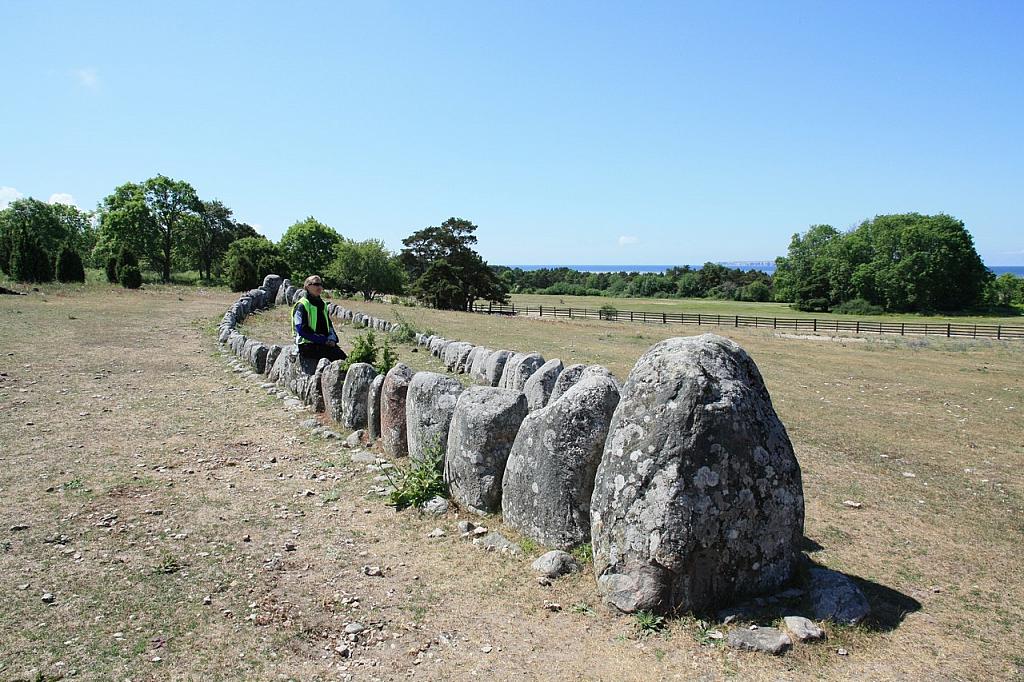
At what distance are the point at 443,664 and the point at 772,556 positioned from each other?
288cm

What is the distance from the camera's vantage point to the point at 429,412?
847 centimetres

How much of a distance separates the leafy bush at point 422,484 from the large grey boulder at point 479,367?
24.2 ft

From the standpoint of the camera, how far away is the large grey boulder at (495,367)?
15062mm

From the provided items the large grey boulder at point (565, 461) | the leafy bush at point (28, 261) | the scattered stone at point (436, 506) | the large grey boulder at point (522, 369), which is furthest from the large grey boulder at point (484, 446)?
the leafy bush at point (28, 261)

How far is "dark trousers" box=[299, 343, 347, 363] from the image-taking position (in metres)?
13.1

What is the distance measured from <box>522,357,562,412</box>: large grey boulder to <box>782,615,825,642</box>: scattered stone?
481 centimetres

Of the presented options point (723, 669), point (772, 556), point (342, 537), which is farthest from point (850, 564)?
point (342, 537)

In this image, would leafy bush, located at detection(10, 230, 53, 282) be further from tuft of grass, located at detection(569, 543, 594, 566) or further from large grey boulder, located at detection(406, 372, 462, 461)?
tuft of grass, located at detection(569, 543, 594, 566)

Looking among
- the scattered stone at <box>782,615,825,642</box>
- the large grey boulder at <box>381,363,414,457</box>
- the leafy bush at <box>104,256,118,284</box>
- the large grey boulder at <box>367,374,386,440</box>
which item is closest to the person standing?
the large grey boulder at <box>367,374,386,440</box>

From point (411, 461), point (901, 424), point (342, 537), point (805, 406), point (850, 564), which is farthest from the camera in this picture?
point (805, 406)

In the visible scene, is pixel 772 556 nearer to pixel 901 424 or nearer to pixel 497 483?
pixel 497 483

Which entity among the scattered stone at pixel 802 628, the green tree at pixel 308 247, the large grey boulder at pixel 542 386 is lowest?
the scattered stone at pixel 802 628

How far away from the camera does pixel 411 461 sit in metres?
8.71

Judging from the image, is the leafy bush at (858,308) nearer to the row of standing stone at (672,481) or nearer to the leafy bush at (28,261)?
the row of standing stone at (672,481)
